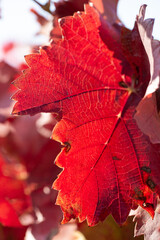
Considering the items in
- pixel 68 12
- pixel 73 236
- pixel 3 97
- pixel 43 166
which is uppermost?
pixel 68 12

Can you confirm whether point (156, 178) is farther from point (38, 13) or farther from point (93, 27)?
point (38, 13)

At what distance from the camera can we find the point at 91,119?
1.54ft

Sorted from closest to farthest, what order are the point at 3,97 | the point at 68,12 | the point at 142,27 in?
the point at 142,27 → the point at 68,12 → the point at 3,97

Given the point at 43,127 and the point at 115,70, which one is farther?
the point at 43,127

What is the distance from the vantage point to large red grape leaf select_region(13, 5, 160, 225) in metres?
0.44

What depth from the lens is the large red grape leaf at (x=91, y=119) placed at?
442mm

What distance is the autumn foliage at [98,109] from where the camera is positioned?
440mm

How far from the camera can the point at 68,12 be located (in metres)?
0.56

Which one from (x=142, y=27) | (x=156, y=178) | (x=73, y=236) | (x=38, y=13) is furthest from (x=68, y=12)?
(x=73, y=236)

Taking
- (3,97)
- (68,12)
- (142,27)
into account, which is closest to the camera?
(142,27)

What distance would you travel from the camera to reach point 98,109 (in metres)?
0.48

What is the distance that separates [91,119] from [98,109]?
2 cm

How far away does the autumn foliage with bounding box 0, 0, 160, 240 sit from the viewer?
0.44 metres

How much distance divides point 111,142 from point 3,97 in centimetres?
33
